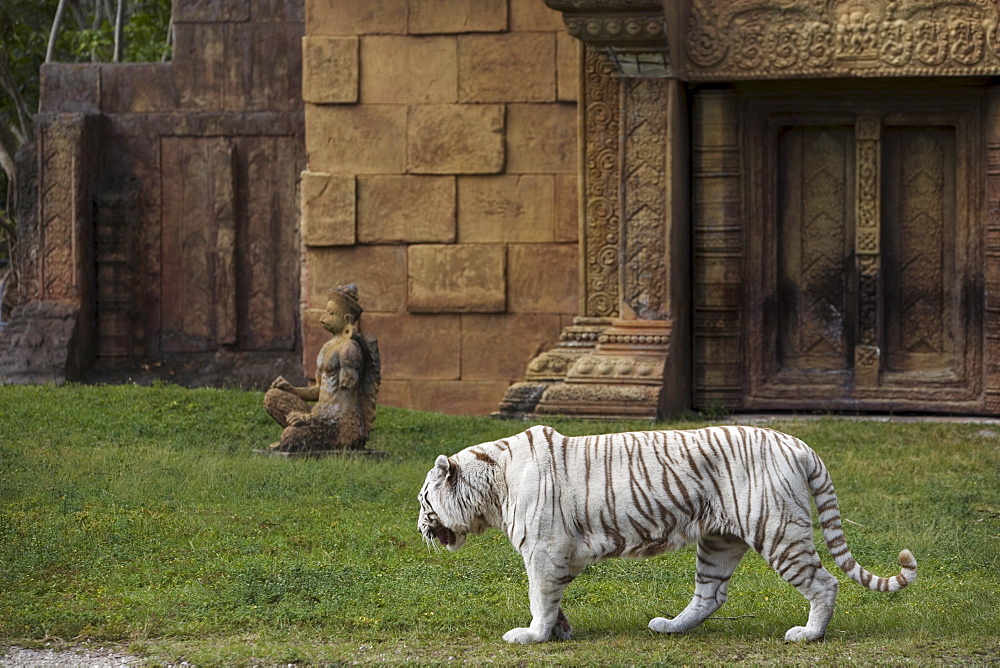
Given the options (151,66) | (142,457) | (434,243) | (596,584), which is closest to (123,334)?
(151,66)

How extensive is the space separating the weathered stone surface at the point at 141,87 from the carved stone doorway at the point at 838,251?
574cm

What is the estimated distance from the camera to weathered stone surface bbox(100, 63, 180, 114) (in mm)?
16375

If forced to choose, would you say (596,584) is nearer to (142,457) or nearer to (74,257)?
(142,457)

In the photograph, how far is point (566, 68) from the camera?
14078 millimetres

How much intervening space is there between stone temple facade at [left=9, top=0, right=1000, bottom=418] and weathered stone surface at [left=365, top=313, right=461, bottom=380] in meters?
0.02

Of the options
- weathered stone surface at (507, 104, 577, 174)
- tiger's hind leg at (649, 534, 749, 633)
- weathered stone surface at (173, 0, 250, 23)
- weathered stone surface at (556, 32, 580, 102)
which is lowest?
tiger's hind leg at (649, 534, 749, 633)

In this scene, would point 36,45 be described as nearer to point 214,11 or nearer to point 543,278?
point 214,11

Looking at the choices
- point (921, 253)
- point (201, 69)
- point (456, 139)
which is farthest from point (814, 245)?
point (201, 69)

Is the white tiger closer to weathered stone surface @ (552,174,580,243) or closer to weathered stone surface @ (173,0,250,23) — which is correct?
weathered stone surface @ (552,174,580,243)

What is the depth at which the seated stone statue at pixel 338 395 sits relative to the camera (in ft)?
34.8

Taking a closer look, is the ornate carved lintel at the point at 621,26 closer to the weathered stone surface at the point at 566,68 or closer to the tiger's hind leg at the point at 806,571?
the weathered stone surface at the point at 566,68

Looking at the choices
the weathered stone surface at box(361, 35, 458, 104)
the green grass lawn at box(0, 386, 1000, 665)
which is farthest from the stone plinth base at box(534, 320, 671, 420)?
the weathered stone surface at box(361, 35, 458, 104)

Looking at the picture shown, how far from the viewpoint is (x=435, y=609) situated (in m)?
6.98

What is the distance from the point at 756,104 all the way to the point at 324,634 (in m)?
8.57
